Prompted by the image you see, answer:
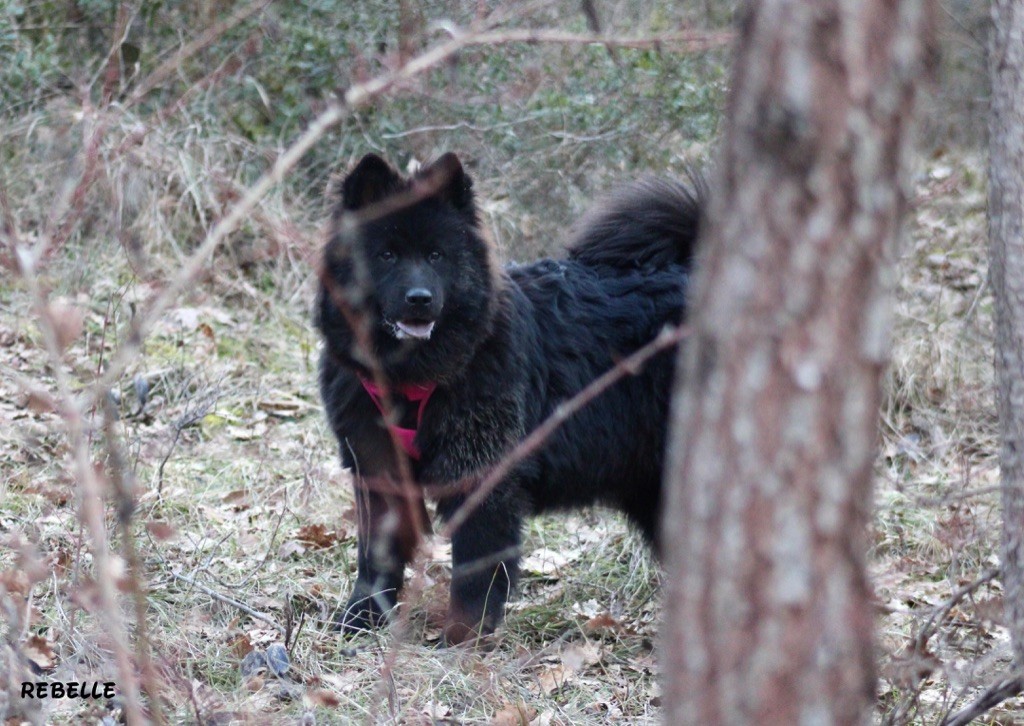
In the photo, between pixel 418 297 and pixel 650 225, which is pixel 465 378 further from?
pixel 650 225

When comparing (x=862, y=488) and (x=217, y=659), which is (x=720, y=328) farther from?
(x=217, y=659)

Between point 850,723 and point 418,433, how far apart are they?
280 cm

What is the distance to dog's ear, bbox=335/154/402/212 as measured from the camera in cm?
443

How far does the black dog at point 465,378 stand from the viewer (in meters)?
4.41

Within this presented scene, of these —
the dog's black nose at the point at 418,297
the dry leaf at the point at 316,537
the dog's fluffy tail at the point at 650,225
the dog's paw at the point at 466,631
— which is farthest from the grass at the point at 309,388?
the dog's fluffy tail at the point at 650,225

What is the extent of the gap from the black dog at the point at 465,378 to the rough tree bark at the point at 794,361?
243cm

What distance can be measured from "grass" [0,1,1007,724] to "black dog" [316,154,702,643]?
343mm

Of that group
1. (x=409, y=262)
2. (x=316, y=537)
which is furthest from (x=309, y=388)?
(x=409, y=262)

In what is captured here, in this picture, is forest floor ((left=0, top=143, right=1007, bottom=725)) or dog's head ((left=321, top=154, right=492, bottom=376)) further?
dog's head ((left=321, top=154, right=492, bottom=376))

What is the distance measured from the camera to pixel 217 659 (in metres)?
3.79

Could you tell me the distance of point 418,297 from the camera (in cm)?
430

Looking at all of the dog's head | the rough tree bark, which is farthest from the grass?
the rough tree bark

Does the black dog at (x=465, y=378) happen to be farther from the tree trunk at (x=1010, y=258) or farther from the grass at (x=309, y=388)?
the tree trunk at (x=1010, y=258)

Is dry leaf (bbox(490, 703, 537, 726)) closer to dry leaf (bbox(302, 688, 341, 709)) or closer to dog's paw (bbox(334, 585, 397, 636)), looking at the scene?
dry leaf (bbox(302, 688, 341, 709))
